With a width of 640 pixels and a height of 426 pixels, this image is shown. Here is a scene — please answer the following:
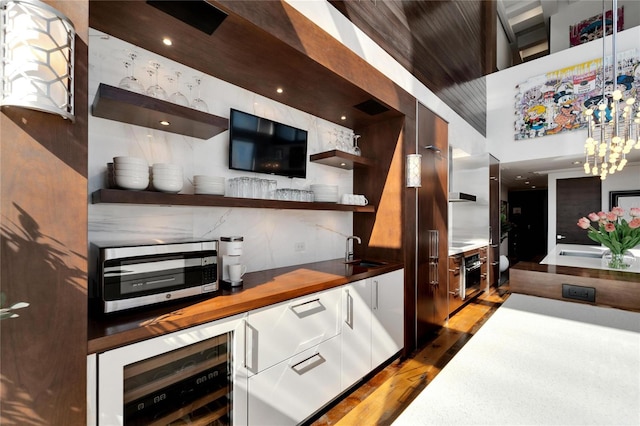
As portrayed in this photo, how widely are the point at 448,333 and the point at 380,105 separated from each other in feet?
8.97

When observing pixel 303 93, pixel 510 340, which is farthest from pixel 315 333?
pixel 303 93

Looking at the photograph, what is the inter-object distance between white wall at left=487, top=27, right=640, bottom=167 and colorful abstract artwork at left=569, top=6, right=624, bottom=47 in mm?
1908

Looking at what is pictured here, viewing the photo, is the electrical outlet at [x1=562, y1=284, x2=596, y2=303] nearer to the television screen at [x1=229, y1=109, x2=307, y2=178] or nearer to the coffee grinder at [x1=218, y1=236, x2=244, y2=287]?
the coffee grinder at [x1=218, y1=236, x2=244, y2=287]

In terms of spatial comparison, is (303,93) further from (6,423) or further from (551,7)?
(551,7)

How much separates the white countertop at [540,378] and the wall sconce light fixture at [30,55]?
143 centimetres

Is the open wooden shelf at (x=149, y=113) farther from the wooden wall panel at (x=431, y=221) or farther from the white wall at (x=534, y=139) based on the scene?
the white wall at (x=534, y=139)

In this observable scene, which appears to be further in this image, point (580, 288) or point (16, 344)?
point (580, 288)

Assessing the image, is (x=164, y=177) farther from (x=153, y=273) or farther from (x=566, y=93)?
(x=566, y=93)

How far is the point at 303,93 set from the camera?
7.80ft

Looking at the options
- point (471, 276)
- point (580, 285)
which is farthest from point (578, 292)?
point (471, 276)

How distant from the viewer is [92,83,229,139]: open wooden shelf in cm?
140

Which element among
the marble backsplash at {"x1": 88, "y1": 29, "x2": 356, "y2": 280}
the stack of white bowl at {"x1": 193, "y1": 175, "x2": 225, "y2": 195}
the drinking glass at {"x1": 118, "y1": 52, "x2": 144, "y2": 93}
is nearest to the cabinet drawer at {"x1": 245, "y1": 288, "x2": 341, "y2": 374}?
the marble backsplash at {"x1": 88, "y1": 29, "x2": 356, "y2": 280}

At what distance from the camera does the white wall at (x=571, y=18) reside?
Answer: 5.89 meters

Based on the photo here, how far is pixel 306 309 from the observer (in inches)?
73.7
